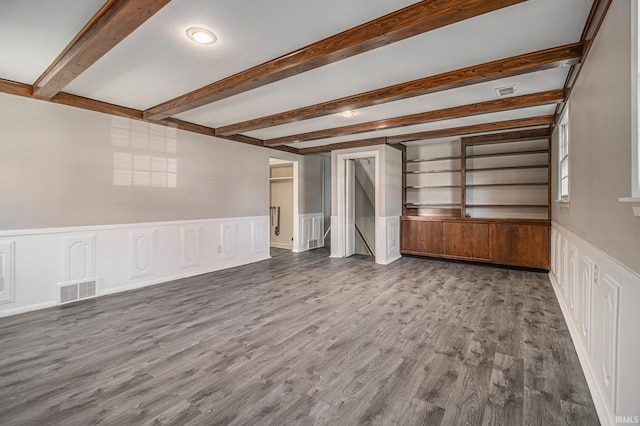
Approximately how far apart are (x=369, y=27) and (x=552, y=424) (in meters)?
2.62

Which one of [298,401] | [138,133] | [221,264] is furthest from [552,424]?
[138,133]

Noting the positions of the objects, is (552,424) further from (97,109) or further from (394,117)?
(97,109)

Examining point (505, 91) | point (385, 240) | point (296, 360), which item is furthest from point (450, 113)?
point (296, 360)

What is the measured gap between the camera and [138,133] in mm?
4207

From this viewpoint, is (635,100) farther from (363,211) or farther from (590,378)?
(363,211)

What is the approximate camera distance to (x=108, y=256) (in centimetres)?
391

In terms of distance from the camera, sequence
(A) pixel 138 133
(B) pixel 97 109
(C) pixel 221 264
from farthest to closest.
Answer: (C) pixel 221 264
(A) pixel 138 133
(B) pixel 97 109

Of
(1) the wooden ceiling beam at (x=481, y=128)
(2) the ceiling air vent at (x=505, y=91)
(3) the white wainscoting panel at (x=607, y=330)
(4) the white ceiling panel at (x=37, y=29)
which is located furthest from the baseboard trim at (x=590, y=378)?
(4) the white ceiling panel at (x=37, y=29)

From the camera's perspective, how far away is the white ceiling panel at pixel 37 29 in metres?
1.95

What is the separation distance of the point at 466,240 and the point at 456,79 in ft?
12.0

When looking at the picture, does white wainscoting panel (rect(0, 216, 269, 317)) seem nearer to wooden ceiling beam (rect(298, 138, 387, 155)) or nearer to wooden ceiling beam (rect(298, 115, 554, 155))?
wooden ceiling beam (rect(298, 138, 387, 155))

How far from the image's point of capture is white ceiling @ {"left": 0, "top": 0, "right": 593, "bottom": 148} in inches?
77.0

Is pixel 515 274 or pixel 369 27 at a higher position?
pixel 369 27

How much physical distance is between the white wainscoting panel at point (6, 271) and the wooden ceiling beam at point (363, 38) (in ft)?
8.69
